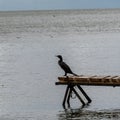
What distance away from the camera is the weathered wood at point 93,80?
24964 mm

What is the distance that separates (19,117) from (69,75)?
3.34 meters

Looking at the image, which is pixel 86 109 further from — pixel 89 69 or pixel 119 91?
pixel 89 69

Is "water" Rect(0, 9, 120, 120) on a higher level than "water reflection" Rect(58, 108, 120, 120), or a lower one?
higher

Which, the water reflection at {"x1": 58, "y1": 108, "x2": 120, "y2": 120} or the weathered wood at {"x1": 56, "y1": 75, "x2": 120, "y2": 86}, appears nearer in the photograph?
the water reflection at {"x1": 58, "y1": 108, "x2": 120, "y2": 120}

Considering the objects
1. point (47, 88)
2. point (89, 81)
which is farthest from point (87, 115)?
point (47, 88)

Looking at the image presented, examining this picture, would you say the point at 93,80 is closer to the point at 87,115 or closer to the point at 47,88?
the point at 87,115

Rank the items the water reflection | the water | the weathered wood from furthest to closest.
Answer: the water < the weathered wood < the water reflection

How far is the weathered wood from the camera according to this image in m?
25.0

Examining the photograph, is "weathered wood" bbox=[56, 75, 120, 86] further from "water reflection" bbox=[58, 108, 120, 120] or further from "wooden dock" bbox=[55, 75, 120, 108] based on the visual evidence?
"water reflection" bbox=[58, 108, 120, 120]

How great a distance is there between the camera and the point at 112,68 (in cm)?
4138

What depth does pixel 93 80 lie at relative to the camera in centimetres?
2533

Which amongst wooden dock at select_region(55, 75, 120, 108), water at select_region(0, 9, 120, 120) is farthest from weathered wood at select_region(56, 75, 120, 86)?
water at select_region(0, 9, 120, 120)

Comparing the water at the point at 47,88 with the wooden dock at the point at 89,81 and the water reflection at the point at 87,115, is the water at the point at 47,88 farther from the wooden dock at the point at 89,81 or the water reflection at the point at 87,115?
the wooden dock at the point at 89,81

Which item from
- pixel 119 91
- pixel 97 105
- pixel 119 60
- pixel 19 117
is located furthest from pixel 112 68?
pixel 19 117
